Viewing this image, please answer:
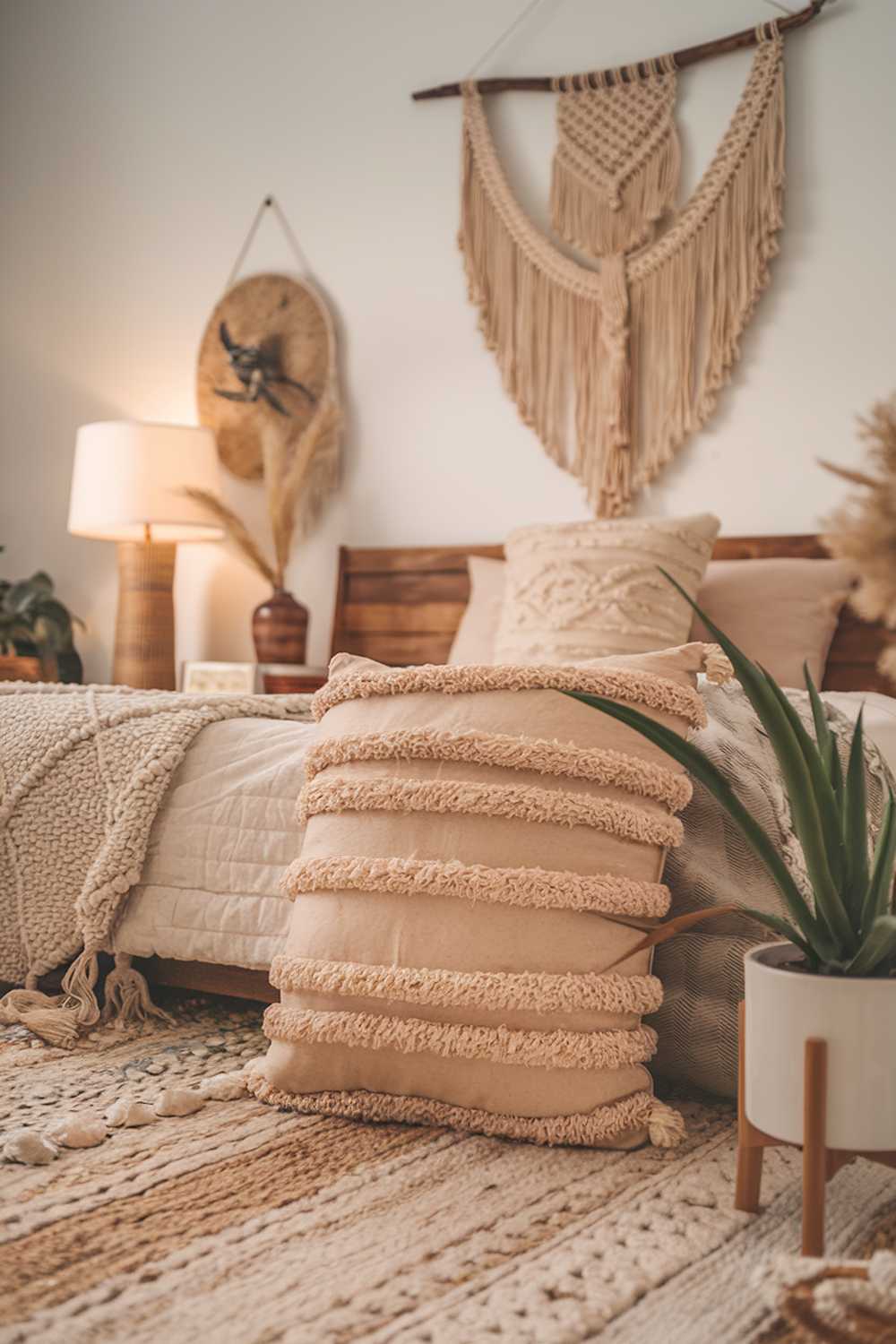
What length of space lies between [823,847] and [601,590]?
5.16ft

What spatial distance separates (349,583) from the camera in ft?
11.8

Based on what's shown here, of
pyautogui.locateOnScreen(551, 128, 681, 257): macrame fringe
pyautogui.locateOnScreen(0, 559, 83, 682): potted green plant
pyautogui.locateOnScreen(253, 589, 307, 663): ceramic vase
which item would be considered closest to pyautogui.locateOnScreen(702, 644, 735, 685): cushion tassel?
pyautogui.locateOnScreen(551, 128, 681, 257): macrame fringe

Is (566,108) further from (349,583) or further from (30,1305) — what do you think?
(30,1305)

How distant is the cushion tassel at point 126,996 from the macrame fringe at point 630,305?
1833 millimetres

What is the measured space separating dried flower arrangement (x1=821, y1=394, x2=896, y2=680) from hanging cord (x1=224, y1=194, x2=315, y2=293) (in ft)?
10.5

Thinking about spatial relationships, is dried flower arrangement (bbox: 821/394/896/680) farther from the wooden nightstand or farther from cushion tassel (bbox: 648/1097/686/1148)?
the wooden nightstand

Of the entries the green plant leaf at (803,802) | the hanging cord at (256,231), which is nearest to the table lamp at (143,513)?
the hanging cord at (256,231)

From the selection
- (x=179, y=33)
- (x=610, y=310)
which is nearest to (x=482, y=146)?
(x=610, y=310)

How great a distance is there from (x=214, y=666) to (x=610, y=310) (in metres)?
1.43

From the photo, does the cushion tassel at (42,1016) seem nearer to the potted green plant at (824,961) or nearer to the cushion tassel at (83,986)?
the cushion tassel at (83,986)

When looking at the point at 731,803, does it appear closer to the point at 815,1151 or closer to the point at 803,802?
the point at 803,802

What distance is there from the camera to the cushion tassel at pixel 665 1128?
4.22 ft

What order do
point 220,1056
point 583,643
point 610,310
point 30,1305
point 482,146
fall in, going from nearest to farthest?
1. point 30,1305
2. point 220,1056
3. point 583,643
4. point 610,310
5. point 482,146

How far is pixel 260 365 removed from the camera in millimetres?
3691
